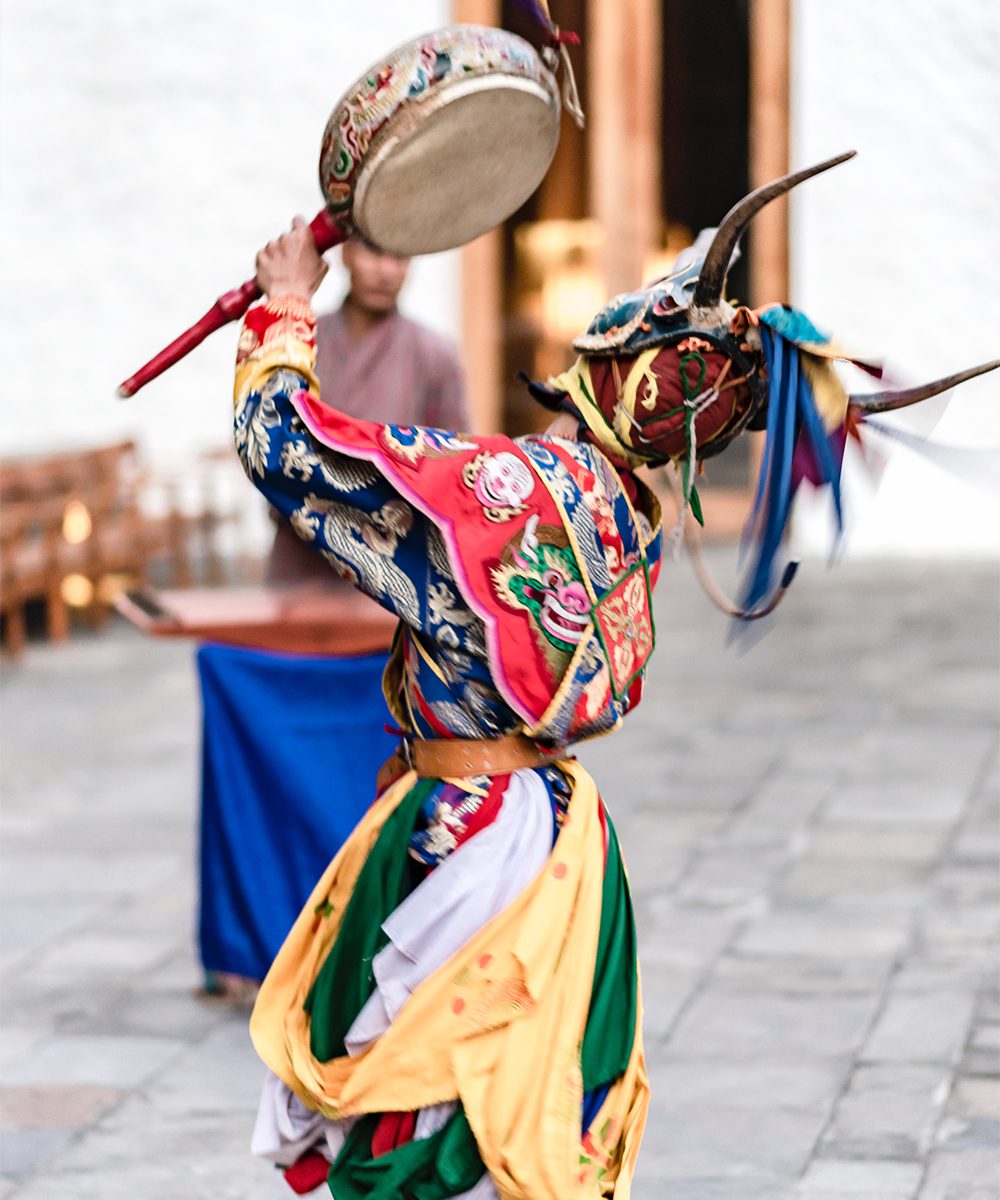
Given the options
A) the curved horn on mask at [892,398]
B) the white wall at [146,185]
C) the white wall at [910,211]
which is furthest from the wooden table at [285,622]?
the white wall at [146,185]

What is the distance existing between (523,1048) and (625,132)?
27.9ft

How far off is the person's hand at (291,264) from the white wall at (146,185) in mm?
7566

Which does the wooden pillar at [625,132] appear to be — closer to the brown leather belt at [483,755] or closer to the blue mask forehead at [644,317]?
the blue mask forehead at [644,317]

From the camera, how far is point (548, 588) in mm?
2293

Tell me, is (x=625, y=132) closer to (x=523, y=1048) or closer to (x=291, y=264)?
(x=291, y=264)

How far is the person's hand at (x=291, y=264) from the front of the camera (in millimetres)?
2385

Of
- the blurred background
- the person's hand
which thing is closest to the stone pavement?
the person's hand

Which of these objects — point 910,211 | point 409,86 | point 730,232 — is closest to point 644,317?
point 730,232

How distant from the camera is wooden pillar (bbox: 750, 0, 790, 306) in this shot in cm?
976

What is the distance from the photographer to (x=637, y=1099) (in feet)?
8.13

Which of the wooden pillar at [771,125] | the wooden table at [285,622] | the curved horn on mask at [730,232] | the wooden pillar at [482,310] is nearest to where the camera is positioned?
the curved horn on mask at [730,232]

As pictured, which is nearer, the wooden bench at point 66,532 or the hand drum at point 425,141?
the hand drum at point 425,141

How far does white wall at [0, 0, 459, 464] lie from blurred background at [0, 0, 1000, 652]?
0.04 feet

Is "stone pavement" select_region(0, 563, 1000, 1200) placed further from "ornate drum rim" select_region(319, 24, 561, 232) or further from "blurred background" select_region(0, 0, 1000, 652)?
"blurred background" select_region(0, 0, 1000, 652)
